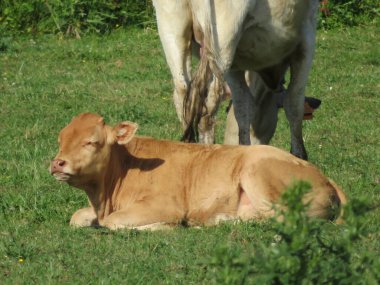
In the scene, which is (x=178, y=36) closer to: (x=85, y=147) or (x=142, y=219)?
(x=85, y=147)

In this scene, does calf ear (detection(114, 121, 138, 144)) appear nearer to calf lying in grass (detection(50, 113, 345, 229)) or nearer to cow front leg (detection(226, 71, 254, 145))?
calf lying in grass (detection(50, 113, 345, 229))

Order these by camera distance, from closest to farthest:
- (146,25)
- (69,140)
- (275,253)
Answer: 1. (275,253)
2. (69,140)
3. (146,25)

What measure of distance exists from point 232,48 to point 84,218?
1893 mm

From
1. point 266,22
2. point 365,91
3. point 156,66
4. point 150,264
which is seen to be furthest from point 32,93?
point 150,264

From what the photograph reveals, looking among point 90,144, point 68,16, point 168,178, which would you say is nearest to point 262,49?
point 168,178

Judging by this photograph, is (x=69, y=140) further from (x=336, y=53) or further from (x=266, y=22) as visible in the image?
(x=336, y=53)

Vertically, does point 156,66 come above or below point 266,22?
below

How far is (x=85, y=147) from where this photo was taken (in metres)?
7.38

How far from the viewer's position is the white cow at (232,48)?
862 cm

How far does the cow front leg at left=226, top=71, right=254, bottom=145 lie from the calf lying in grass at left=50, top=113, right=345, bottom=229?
2.46 metres

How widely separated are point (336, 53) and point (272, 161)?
353 inches

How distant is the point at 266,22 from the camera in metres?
8.95

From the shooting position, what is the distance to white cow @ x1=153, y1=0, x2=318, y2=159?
862 cm

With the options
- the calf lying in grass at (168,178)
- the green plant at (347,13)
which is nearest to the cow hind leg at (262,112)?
the calf lying in grass at (168,178)
